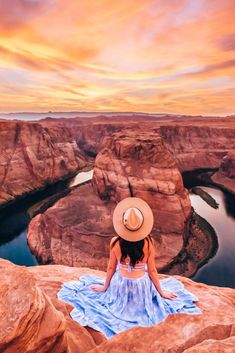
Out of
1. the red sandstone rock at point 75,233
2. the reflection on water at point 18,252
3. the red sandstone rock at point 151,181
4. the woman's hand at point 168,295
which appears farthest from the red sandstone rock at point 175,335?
the reflection on water at point 18,252

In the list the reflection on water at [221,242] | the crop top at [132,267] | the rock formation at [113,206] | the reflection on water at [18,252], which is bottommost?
the reflection on water at [18,252]

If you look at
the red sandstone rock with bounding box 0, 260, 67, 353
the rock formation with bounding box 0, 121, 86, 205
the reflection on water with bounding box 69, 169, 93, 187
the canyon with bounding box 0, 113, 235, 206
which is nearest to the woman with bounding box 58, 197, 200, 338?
the red sandstone rock with bounding box 0, 260, 67, 353

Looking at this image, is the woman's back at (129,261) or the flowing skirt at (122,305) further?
the woman's back at (129,261)

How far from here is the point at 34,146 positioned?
68.6 meters

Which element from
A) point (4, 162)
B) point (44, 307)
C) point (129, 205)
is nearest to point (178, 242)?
point (129, 205)

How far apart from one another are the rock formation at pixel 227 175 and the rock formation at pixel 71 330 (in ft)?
202

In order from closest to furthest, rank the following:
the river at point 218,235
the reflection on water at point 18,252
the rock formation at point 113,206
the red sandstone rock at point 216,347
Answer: the red sandstone rock at point 216,347 → the river at point 218,235 → the rock formation at point 113,206 → the reflection on water at point 18,252

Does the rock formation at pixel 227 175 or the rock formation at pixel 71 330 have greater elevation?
the rock formation at pixel 71 330

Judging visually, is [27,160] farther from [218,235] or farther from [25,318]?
[25,318]

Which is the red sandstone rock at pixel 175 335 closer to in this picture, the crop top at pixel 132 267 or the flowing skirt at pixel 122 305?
the flowing skirt at pixel 122 305

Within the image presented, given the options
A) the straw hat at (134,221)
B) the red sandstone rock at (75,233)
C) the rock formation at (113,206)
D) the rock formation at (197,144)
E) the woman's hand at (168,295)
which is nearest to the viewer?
the straw hat at (134,221)

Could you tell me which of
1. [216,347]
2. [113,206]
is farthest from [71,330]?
[113,206]

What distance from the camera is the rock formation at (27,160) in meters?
58.4

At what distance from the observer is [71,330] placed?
5.62m
